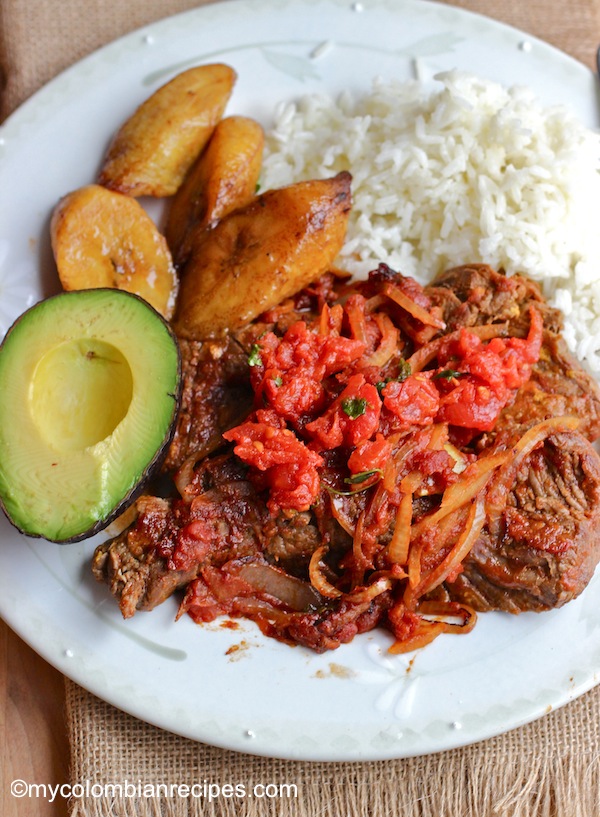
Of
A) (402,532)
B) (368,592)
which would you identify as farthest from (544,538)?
(368,592)

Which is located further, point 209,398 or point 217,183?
point 217,183

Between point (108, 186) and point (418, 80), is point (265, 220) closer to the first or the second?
point (108, 186)

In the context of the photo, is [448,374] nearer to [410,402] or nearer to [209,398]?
[410,402]

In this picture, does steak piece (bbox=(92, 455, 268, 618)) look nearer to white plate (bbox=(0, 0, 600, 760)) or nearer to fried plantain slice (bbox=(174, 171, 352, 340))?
white plate (bbox=(0, 0, 600, 760))

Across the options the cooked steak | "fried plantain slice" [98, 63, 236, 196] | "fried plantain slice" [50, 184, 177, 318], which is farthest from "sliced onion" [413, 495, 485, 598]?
"fried plantain slice" [98, 63, 236, 196]

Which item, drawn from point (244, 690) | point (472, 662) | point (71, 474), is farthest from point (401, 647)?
point (71, 474)
